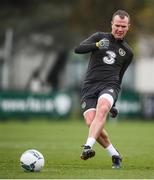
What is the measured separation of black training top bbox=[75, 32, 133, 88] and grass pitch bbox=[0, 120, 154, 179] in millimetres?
1579

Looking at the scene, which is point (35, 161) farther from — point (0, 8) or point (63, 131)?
point (0, 8)

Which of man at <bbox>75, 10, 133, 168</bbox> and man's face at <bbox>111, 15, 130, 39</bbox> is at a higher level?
man's face at <bbox>111, 15, 130, 39</bbox>

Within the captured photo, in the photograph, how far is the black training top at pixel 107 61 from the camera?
51.4ft

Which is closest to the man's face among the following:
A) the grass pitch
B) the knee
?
the knee

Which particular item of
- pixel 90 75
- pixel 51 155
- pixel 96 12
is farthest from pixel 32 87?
pixel 90 75

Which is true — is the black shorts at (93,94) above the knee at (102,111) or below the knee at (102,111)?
above

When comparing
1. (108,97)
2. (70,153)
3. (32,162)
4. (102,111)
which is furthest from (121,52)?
(70,153)

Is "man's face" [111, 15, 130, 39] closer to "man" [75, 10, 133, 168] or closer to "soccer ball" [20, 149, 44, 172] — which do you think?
"man" [75, 10, 133, 168]

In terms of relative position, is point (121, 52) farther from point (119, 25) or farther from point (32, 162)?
point (32, 162)

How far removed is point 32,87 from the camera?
158 ft

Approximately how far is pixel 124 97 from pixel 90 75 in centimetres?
2512

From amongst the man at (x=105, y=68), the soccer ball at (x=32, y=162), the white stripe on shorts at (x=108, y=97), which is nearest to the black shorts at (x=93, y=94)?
the man at (x=105, y=68)

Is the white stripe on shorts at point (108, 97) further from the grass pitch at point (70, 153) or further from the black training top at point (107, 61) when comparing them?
the grass pitch at point (70, 153)

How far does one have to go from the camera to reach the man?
609 inches
